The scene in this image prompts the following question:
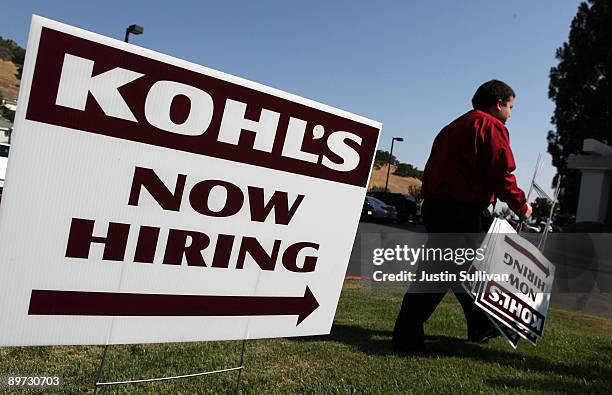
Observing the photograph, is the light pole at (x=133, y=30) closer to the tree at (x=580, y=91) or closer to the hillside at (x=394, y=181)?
the tree at (x=580, y=91)

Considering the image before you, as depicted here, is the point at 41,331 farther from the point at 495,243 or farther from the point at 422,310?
the point at 495,243

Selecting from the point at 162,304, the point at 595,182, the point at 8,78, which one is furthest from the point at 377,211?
the point at 8,78

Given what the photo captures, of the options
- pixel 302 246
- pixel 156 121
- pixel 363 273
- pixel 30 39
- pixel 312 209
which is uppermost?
pixel 30 39

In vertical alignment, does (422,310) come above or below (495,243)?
below

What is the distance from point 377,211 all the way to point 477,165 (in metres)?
25.1

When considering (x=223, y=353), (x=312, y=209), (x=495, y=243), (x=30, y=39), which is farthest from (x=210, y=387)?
(x=495, y=243)

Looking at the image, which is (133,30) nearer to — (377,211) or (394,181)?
(377,211)

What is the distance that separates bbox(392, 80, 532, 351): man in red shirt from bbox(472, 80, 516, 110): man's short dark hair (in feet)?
0.55

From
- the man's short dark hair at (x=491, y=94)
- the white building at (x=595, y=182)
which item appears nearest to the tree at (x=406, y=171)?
the white building at (x=595, y=182)

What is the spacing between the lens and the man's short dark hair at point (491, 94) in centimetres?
374

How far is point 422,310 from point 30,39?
275 cm

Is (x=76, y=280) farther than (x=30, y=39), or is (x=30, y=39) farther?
(x=76, y=280)

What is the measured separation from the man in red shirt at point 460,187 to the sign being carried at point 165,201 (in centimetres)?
125

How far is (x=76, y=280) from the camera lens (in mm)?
1743
